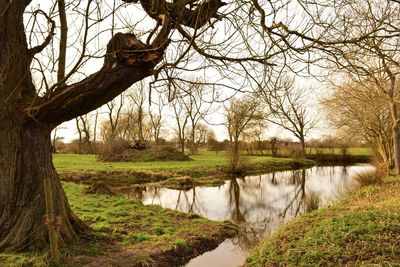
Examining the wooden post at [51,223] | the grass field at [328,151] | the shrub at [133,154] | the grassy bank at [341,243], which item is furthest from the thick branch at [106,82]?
the grass field at [328,151]

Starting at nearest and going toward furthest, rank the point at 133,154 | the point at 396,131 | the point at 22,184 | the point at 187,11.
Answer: the point at 187,11 < the point at 22,184 < the point at 396,131 < the point at 133,154

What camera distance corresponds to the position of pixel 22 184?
7309mm

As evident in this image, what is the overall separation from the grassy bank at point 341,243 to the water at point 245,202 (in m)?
1.37

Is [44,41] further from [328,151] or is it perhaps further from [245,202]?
[328,151]

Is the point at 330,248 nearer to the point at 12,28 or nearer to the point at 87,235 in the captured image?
the point at 87,235

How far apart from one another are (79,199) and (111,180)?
9.29 m

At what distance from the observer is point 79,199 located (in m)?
13.9

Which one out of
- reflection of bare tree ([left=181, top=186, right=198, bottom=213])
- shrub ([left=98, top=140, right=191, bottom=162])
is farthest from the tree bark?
shrub ([left=98, top=140, right=191, bottom=162])

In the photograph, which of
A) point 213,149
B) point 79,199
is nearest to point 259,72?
point 79,199

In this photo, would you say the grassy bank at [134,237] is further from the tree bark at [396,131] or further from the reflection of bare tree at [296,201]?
the tree bark at [396,131]

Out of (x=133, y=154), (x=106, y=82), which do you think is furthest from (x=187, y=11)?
(x=133, y=154)

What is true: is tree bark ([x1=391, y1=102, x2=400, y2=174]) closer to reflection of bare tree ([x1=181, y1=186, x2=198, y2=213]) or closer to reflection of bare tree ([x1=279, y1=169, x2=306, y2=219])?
reflection of bare tree ([x1=279, y1=169, x2=306, y2=219])

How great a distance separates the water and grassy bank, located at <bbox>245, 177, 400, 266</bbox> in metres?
1.37

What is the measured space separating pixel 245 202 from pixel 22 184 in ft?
36.8
